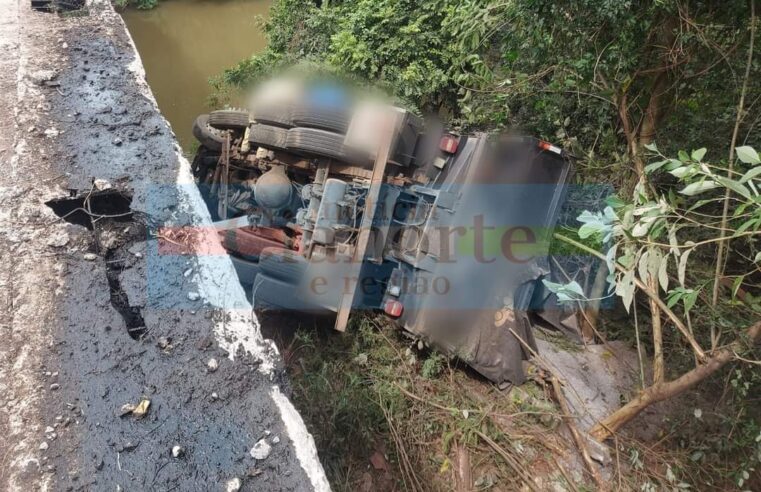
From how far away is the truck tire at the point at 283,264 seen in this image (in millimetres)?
2910

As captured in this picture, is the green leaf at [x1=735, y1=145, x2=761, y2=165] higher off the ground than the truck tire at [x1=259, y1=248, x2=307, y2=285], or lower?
higher

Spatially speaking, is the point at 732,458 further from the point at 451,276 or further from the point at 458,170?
the point at 458,170

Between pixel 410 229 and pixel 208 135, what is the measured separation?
2241 mm

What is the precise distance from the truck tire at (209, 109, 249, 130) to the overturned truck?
500 millimetres

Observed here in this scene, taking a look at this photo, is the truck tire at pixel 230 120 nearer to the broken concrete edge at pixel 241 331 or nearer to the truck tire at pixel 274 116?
the truck tire at pixel 274 116

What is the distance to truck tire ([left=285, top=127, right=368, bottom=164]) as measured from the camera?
306 centimetres

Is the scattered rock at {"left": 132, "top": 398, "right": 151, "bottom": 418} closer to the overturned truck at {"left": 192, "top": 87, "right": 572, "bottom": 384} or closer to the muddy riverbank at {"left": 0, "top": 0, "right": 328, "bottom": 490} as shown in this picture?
the muddy riverbank at {"left": 0, "top": 0, "right": 328, "bottom": 490}

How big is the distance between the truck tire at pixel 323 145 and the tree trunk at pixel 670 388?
7.40 feet

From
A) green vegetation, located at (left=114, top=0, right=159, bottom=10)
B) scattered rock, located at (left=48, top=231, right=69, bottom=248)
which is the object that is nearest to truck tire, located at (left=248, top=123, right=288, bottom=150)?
scattered rock, located at (left=48, top=231, right=69, bottom=248)

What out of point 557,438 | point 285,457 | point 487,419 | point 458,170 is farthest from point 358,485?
point 458,170

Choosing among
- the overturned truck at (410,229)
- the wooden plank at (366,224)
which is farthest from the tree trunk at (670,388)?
the wooden plank at (366,224)

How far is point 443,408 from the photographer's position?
296cm

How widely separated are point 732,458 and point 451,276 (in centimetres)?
202

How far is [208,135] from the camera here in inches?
158
